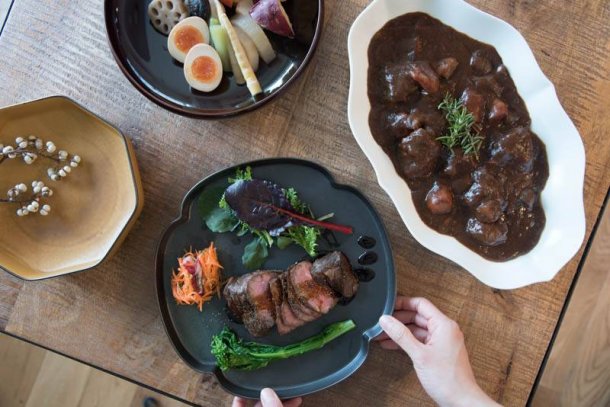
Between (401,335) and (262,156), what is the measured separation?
1.01 metres

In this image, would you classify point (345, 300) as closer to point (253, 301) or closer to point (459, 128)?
point (253, 301)

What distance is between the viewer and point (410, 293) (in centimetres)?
234

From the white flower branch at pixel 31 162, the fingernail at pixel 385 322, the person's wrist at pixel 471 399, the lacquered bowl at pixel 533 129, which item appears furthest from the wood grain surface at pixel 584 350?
the white flower branch at pixel 31 162

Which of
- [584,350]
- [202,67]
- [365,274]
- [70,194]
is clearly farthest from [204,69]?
[584,350]

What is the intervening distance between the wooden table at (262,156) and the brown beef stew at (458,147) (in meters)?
0.19

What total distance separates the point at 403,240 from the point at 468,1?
1.15m

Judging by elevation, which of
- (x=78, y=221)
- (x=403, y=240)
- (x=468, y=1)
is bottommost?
(x=78, y=221)

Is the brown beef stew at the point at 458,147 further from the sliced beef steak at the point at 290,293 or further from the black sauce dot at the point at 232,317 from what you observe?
the black sauce dot at the point at 232,317

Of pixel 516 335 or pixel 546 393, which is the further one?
pixel 546 393

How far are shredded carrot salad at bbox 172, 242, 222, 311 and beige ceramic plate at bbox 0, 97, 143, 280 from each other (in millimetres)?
302

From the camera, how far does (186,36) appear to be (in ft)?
7.19

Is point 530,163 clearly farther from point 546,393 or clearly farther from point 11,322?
point 11,322

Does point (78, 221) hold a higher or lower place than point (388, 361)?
higher

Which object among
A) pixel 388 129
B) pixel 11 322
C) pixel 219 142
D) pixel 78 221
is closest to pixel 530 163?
pixel 388 129
